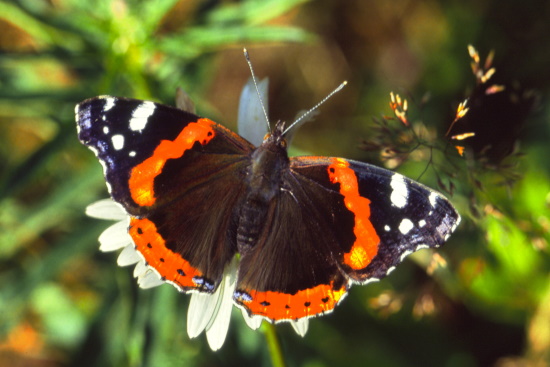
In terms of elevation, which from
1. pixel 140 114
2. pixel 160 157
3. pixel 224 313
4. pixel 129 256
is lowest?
pixel 224 313

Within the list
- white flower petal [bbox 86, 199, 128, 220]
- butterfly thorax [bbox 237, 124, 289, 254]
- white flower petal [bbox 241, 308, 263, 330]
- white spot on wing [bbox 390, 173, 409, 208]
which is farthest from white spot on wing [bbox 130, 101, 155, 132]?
white spot on wing [bbox 390, 173, 409, 208]

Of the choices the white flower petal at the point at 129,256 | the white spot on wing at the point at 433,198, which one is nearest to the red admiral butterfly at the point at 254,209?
the white spot on wing at the point at 433,198

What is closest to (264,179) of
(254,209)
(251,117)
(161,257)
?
(254,209)

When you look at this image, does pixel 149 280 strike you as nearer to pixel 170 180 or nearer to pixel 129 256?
pixel 129 256

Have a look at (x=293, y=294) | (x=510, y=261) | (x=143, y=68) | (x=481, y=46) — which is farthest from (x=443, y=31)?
(x=293, y=294)

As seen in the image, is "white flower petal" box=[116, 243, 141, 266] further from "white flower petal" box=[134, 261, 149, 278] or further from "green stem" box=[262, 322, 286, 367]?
"green stem" box=[262, 322, 286, 367]

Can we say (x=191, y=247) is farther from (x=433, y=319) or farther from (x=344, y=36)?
(x=344, y=36)

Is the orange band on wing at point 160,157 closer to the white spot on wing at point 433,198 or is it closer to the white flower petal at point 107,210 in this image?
the white flower petal at point 107,210
